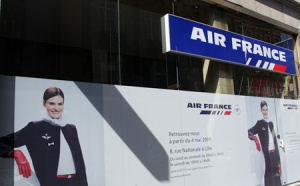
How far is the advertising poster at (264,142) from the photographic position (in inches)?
361

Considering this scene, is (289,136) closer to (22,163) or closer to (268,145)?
(268,145)

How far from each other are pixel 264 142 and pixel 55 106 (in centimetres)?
645

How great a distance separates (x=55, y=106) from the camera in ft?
18.1

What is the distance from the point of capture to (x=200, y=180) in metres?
7.48

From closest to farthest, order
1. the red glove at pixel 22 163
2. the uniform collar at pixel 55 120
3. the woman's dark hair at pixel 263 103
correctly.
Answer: the red glove at pixel 22 163, the uniform collar at pixel 55 120, the woman's dark hair at pixel 263 103

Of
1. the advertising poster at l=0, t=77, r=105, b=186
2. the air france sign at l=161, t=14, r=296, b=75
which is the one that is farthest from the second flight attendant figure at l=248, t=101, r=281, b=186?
the advertising poster at l=0, t=77, r=105, b=186

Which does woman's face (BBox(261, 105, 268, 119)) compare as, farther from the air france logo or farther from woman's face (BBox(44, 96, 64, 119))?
woman's face (BBox(44, 96, 64, 119))

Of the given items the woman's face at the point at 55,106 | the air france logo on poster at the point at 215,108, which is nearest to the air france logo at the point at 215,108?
the air france logo on poster at the point at 215,108

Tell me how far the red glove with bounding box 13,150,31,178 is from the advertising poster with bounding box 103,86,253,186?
1.42 metres

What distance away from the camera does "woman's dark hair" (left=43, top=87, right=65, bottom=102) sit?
17.8ft

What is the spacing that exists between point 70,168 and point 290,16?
10317 mm

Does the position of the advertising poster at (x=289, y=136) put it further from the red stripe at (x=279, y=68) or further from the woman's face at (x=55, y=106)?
the woman's face at (x=55, y=106)

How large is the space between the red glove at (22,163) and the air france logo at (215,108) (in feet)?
12.7

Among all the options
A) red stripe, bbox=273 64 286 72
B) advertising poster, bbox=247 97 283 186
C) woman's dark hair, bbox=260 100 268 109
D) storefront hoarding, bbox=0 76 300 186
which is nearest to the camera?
storefront hoarding, bbox=0 76 300 186
